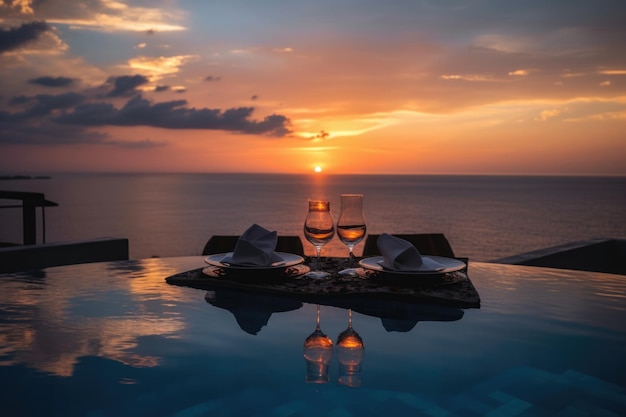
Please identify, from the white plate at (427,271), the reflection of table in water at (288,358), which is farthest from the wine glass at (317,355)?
the white plate at (427,271)

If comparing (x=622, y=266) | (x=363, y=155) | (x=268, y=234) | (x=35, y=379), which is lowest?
(x=622, y=266)

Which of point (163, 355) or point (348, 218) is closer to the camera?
point (163, 355)

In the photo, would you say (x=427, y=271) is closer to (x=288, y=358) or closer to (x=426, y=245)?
(x=288, y=358)

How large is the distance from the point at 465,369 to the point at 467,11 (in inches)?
419

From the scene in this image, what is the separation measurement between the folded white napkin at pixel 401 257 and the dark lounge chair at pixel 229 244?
119 cm

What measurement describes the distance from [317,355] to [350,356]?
0.18 feet

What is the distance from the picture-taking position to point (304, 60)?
625 inches

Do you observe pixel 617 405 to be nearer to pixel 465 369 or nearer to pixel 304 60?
pixel 465 369

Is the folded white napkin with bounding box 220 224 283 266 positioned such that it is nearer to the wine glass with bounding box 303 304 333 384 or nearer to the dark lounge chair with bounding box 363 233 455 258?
the wine glass with bounding box 303 304 333 384

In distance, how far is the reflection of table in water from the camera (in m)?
0.64

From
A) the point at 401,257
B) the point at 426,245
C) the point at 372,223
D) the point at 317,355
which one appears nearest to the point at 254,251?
the point at 401,257

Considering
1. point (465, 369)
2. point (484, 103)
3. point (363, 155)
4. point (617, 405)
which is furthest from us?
point (363, 155)

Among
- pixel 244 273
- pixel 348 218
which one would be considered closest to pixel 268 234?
pixel 244 273

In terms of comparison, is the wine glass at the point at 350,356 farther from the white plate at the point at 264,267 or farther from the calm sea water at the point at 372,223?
the calm sea water at the point at 372,223
